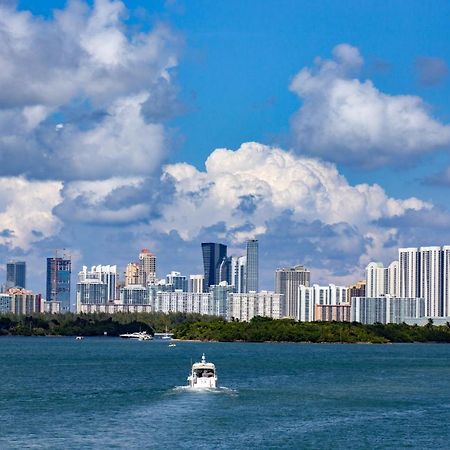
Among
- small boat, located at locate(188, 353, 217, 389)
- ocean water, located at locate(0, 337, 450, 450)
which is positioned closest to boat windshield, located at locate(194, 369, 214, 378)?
small boat, located at locate(188, 353, 217, 389)

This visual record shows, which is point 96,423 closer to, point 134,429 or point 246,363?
point 134,429

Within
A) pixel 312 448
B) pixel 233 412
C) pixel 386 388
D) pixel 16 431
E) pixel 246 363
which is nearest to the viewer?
pixel 312 448

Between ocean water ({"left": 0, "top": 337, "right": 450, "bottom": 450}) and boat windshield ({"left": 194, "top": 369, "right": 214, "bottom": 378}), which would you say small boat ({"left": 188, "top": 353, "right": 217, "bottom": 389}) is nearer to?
boat windshield ({"left": 194, "top": 369, "right": 214, "bottom": 378})

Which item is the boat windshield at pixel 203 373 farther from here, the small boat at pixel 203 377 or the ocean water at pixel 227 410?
the ocean water at pixel 227 410

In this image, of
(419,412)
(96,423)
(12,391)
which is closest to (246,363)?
(12,391)

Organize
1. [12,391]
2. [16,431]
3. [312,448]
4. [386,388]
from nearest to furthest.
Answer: [312,448], [16,431], [12,391], [386,388]

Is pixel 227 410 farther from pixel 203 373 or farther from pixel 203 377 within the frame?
pixel 203 373

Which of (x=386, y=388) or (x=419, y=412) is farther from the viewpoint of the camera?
(x=386, y=388)
